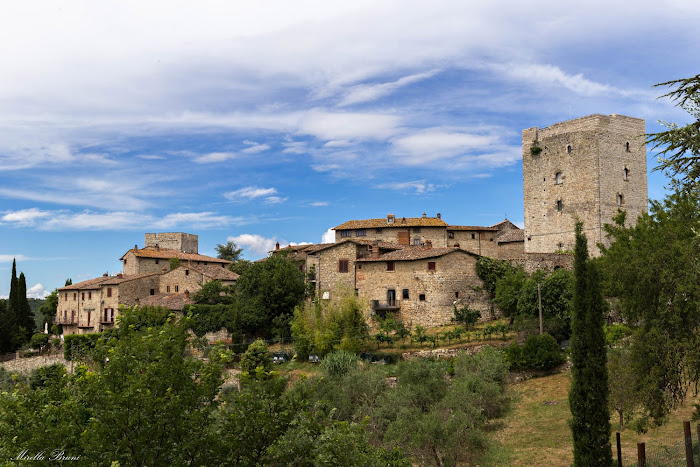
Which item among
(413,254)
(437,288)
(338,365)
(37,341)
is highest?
(413,254)

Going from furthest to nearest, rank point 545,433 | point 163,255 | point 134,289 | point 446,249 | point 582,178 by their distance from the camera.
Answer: point 163,255 → point 134,289 → point 582,178 → point 446,249 → point 545,433

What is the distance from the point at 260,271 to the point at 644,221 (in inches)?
1258

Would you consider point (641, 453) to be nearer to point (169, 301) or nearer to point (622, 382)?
point (622, 382)

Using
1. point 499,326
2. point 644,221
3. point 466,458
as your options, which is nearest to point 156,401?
point 466,458

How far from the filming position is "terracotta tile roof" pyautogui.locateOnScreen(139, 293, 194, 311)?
48.9m

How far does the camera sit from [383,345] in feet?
128

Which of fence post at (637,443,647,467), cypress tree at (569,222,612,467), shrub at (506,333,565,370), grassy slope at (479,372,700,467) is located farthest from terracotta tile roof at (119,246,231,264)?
fence post at (637,443,647,467)

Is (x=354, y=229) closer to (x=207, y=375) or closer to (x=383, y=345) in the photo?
(x=383, y=345)

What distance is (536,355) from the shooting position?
31.9 m

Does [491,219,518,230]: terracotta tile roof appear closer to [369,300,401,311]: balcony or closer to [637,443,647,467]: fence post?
[369,300,401,311]: balcony

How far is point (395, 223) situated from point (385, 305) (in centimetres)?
1476

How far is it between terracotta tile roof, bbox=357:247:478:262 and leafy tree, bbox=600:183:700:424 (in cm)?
2255

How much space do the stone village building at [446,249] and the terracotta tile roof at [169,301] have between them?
16cm

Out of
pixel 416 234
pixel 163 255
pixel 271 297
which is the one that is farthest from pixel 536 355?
pixel 163 255
